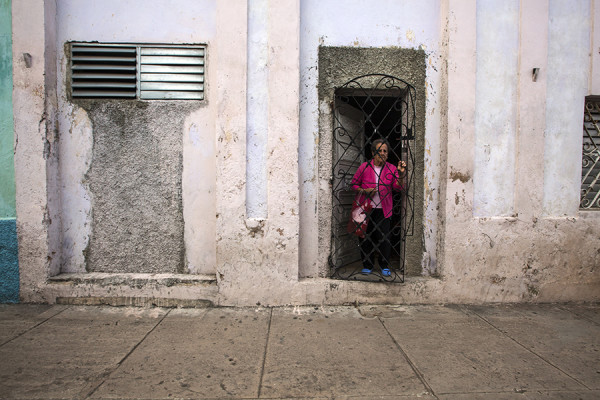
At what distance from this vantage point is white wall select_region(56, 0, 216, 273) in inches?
161

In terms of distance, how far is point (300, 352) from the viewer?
114 inches

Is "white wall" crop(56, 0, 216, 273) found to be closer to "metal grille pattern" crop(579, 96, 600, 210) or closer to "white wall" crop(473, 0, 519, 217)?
"white wall" crop(473, 0, 519, 217)

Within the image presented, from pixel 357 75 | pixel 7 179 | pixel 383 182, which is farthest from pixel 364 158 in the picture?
pixel 7 179

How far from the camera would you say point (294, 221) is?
3.93m

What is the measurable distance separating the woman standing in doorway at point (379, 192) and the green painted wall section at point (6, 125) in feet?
13.2

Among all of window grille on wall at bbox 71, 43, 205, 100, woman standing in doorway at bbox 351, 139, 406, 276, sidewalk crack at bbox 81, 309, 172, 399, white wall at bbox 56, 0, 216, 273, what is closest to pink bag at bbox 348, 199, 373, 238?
woman standing in doorway at bbox 351, 139, 406, 276

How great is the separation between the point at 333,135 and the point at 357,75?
0.78 m

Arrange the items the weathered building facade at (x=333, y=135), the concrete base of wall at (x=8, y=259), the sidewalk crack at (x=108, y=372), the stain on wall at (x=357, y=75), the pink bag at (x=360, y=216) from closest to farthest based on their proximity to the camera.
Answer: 1. the sidewalk crack at (x=108, y=372)
2. the concrete base of wall at (x=8, y=259)
3. the weathered building facade at (x=333, y=135)
4. the stain on wall at (x=357, y=75)
5. the pink bag at (x=360, y=216)

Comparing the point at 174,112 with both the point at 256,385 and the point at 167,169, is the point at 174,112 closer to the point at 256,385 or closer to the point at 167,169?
the point at 167,169

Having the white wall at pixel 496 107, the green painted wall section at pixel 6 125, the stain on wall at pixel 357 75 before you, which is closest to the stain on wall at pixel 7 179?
the green painted wall section at pixel 6 125

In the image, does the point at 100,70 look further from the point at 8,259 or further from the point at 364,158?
the point at 364,158

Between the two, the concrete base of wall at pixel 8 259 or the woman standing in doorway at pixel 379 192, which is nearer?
the concrete base of wall at pixel 8 259

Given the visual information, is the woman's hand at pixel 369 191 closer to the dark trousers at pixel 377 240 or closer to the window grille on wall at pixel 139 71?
the dark trousers at pixel 377 240

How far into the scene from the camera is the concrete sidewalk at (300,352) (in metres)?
2.40
